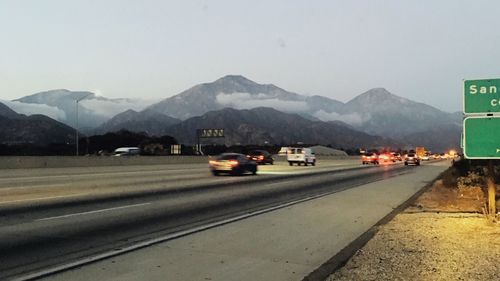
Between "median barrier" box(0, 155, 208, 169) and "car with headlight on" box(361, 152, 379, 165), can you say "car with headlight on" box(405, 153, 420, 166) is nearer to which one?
"car with headlight on" box(361, 152, 379, 165)

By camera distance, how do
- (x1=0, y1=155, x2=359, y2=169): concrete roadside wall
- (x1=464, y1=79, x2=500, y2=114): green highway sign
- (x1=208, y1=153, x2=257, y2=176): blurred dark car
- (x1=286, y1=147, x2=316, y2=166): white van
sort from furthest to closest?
(x1=286, y1=147, x2=316, y2=166): white van
(x1=0, y1=155, x2=359, y2=169): concrete roadside wall
(x1=208, y1=153, x2=257, y2=176): blurred dark car
(x1=464, y1=79, x2=500, y2=114): green highway sign

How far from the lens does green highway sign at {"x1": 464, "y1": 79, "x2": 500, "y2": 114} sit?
12.5 m

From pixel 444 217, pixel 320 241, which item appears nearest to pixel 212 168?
pixel 444 217

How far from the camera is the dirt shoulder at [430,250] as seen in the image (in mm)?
7465

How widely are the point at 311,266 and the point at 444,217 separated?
6.95m

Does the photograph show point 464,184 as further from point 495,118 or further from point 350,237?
point 350,237

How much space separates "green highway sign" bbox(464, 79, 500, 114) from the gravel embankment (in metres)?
2.70

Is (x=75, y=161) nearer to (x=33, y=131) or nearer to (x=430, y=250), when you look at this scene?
(x=430, y=250)

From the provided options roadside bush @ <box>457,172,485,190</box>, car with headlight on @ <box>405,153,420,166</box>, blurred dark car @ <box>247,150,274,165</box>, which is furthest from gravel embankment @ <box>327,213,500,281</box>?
car with headlight on @ <box>405,153,420,166</box>

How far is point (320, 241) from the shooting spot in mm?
10578

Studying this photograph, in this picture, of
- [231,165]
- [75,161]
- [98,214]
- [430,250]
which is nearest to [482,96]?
[430,250]

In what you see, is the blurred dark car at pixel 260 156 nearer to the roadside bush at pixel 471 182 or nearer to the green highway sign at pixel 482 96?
the roadside bush at pixel 471 182

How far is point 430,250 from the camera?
925cm

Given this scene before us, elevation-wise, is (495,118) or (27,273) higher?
(495,118)
